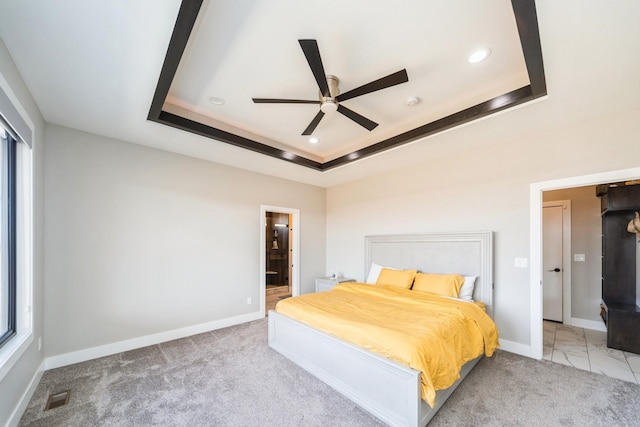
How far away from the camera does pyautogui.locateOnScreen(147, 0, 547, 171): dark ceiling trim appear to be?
1.60 m

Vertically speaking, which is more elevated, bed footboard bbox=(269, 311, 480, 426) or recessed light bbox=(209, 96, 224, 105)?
recessed light bbox=(209, 96, 224, 105)

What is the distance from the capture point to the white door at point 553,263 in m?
4.43

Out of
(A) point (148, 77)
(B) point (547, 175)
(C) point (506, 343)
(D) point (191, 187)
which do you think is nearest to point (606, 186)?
(B) point (547, 175)

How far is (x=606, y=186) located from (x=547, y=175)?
1.33 m

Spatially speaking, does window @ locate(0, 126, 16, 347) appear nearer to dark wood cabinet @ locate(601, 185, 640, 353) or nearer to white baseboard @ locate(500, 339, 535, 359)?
white baseboard @ locate(500, 339, 535, 359)

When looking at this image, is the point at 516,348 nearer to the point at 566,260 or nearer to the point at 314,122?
the point at 566,260

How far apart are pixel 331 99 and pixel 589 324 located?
17.0 feet

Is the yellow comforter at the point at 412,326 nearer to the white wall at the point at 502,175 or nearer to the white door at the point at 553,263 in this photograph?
the white wall at the point at 502,175

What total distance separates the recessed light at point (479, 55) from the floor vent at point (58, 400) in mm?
4538

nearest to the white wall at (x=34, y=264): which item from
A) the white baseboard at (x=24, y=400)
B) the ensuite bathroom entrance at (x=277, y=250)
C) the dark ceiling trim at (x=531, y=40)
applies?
the white baseboard at (x=24, y=400)

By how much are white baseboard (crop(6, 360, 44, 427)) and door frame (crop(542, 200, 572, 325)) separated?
6662 millimetres

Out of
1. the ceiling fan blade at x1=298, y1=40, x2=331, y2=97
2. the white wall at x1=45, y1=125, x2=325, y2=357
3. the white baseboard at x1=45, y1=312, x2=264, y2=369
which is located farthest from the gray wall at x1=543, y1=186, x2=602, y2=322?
the white baseboard at x1=45, y1=312, x2=264, y2=369

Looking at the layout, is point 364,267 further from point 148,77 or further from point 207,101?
point 148,77

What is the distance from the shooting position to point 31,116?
2436mm
